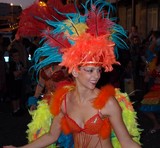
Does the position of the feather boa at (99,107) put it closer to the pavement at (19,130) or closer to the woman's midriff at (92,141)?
the woman's midriff at (92,141)

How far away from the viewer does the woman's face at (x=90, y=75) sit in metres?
2.88

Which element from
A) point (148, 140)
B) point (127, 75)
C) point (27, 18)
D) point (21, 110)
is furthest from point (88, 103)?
point (127, 75)

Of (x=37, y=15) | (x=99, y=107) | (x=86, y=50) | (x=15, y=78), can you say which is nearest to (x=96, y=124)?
(x=99, y=107)

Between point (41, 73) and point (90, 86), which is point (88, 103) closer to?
point (90, 86)

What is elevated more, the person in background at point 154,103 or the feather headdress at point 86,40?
the feather headdress at point 86,40

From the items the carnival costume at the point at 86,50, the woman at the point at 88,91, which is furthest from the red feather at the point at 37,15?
the woman at the point at 88,91

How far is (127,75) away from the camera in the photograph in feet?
31.7

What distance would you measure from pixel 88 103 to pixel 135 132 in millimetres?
817

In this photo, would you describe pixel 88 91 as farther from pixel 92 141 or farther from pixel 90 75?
pixel 92 141

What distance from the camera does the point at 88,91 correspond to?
3.03 meters

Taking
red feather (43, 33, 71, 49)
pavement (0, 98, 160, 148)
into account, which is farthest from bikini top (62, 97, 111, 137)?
pavement (0, 98, 160, 148)

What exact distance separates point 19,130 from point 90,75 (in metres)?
4.59

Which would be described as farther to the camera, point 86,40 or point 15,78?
point 15,78

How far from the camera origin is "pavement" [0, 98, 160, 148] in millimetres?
6387
